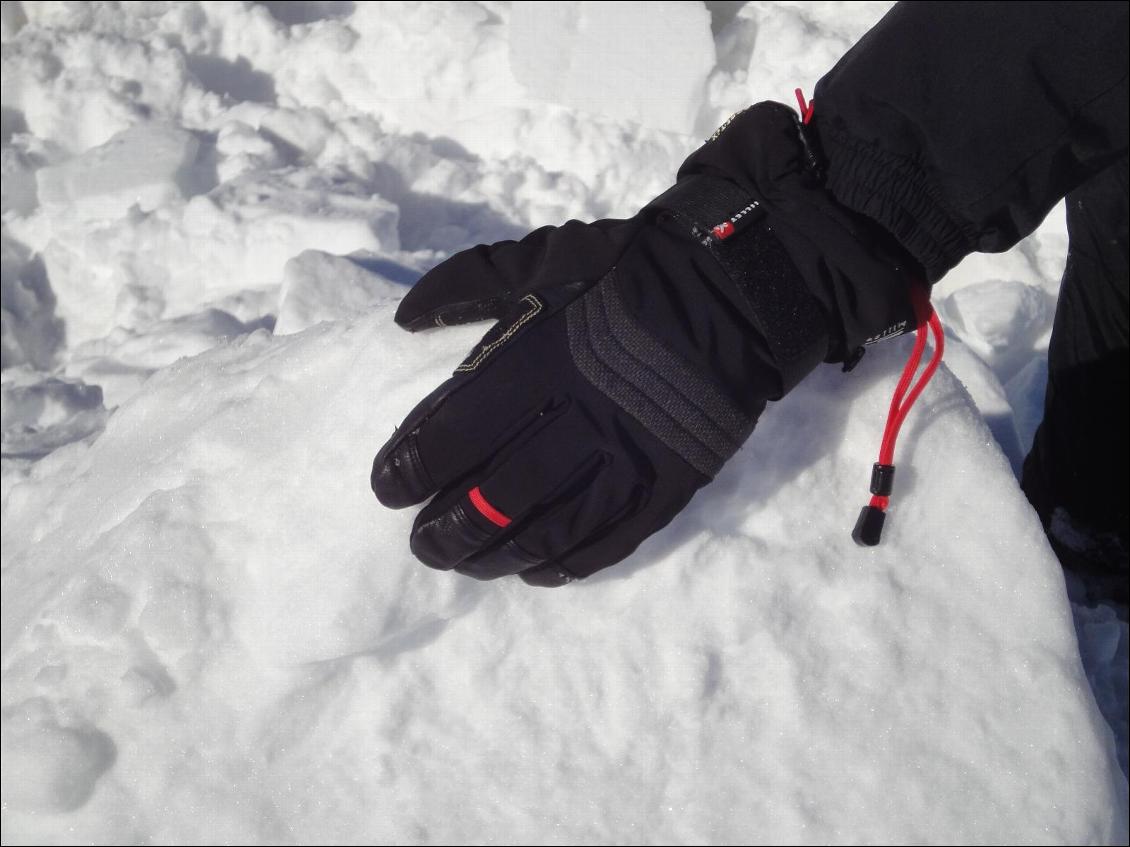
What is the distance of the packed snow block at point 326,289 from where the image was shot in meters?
2.19

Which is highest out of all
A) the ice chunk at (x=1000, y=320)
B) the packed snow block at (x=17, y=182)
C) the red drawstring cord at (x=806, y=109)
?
the red drawstring cord at (x=806, y=109)

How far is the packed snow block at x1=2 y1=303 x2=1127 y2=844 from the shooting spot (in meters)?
1.23

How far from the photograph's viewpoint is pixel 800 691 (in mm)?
1287

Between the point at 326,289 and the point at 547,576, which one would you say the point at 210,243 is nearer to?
the point at 326,289

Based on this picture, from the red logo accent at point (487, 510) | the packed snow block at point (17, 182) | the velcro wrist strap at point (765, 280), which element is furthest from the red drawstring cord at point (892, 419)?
the packed snow block at point (17, 182)

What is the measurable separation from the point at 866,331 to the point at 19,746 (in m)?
1.48

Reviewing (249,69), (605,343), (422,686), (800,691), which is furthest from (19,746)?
(249,69)

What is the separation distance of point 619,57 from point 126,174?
5.89 feet

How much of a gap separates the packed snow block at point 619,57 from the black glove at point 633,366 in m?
1.82

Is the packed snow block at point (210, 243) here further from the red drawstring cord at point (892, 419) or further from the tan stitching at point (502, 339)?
the red drawstring cord at point (892, 419)

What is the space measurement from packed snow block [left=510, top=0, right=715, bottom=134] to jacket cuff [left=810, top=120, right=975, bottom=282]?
1.84 meters

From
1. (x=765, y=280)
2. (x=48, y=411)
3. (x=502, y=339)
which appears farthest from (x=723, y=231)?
(x=48, y=411)

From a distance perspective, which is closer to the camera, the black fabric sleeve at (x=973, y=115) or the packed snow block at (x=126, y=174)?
the black fabric sleeve at (x=973, y=115)

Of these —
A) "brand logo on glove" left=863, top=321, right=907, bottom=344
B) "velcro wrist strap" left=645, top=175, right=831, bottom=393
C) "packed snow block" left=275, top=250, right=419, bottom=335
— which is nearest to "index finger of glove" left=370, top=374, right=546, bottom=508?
"velcro wrist strap" left=645, top=175, right=831, bottom=393
